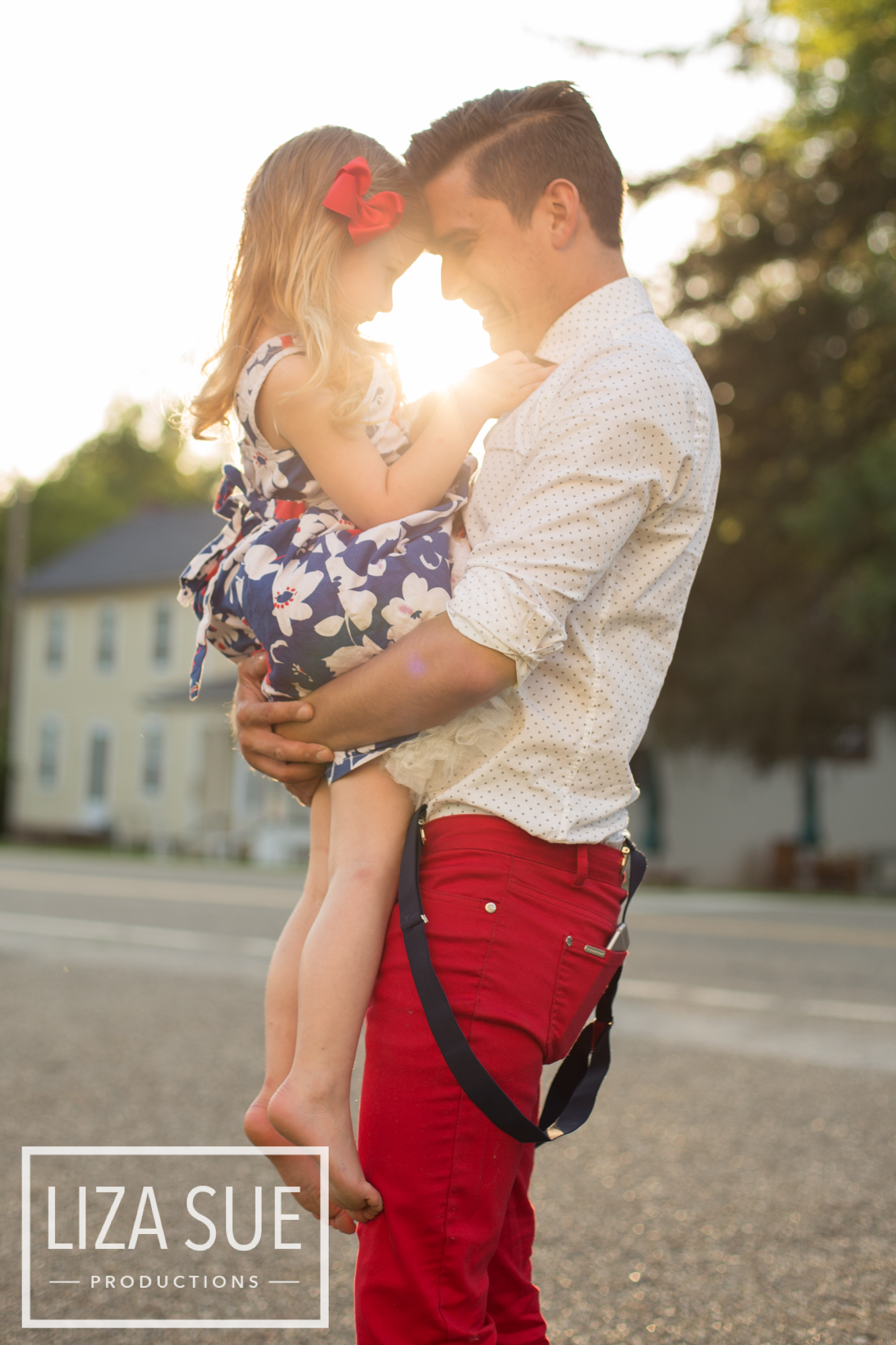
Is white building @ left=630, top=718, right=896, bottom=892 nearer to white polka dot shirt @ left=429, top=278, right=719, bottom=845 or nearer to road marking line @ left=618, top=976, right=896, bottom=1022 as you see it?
road marking line @ left=618, top=976, right=896, bottom=1022

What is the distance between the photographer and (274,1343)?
10.4 ft

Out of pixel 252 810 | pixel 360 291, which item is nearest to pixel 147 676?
pixel 252 810

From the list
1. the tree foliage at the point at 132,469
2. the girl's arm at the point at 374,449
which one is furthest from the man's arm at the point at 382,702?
the tree foliage at the point at 132,469

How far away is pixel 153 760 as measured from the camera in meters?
36.2

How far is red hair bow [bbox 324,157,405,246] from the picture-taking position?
2.12 m

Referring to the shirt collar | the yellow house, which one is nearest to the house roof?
the yellow house

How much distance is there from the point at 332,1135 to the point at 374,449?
102 centimetres

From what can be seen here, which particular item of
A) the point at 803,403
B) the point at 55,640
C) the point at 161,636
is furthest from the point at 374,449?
the point at 55,640

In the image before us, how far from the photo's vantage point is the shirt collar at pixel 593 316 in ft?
6.85

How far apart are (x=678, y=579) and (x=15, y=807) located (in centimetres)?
4007

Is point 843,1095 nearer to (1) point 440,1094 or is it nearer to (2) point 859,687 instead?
(1) point 440,1094

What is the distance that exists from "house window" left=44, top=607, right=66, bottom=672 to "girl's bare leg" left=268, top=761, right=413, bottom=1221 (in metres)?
39.2

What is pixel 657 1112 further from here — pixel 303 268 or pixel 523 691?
pixel 303 268

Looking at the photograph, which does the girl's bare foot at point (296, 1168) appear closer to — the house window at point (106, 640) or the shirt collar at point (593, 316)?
the shirt collar at point (593, 316)
